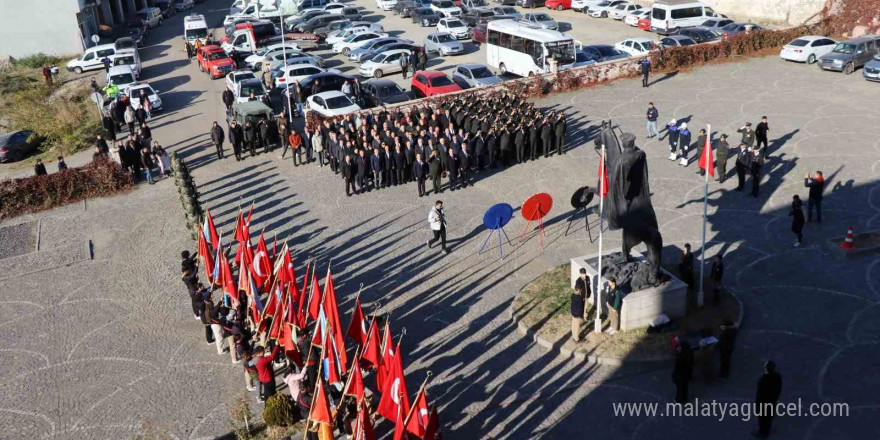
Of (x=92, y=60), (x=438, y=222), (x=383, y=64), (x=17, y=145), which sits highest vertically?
(x=92, y=60)

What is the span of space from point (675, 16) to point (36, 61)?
3874 centimetres

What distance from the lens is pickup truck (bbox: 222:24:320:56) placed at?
4481cm

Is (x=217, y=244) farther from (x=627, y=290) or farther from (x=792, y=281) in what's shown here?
(x=792, y=281)

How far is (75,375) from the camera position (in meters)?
15.7

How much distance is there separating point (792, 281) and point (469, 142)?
35.1 ft

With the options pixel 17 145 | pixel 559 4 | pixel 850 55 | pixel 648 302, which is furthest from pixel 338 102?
pixel 559 4

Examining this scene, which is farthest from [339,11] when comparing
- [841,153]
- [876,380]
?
[876,380]

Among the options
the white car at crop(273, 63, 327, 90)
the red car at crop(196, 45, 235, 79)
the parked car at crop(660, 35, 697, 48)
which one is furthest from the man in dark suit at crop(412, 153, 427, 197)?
the red car at crop(196, 45, 235, 79)

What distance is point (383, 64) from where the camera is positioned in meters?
38.5

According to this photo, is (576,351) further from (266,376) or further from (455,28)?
(455,28)

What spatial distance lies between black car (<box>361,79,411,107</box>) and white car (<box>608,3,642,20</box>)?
74.3 ft

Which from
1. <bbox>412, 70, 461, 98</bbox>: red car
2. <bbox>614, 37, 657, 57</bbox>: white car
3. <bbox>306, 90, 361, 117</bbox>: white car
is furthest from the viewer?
<bbox>614, 37, 657, 57</bbox>: white car

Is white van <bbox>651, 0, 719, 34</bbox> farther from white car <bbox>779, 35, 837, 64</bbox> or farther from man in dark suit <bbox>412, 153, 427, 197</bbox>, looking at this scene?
man in dark suit <bbox>412, 153, 427, 197</bbox>

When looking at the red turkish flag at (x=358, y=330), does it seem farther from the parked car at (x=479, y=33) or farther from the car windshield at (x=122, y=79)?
the parked car at (x=479, y=33)
